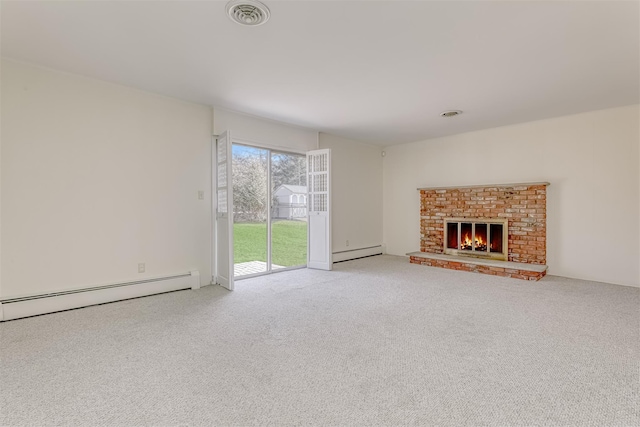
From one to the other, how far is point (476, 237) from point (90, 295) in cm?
569

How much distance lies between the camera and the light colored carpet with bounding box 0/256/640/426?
1609 mm

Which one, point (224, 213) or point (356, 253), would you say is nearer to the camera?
point (224, 213)

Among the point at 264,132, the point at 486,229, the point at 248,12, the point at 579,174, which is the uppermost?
the point at 248,12

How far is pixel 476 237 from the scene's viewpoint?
5453mm

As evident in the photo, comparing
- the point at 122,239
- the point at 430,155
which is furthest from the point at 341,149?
the point at 122,239

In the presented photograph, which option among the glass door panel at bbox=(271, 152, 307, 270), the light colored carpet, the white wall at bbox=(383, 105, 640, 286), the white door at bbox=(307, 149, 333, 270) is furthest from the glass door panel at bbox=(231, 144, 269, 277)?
the white wall at bbox=(383, 105, 640, 286)

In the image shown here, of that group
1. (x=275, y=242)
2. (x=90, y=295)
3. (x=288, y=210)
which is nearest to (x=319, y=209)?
(x=288, y=210)

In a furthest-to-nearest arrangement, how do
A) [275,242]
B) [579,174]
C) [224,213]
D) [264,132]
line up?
[275,242] < [264,132] < [579,174] < [224,213]

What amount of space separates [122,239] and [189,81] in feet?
6.33

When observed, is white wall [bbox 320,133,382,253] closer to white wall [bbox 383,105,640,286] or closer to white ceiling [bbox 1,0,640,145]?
white wall [bbox 383,105,640,286]

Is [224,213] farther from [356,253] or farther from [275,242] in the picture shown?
[356,253]

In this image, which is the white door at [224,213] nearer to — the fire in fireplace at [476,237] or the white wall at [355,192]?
the white wall at [355,192]

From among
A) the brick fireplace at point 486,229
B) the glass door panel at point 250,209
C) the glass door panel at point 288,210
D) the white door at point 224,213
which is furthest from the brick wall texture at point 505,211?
the white door at point 224,213

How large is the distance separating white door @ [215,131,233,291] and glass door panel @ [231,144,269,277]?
38 centimetres
